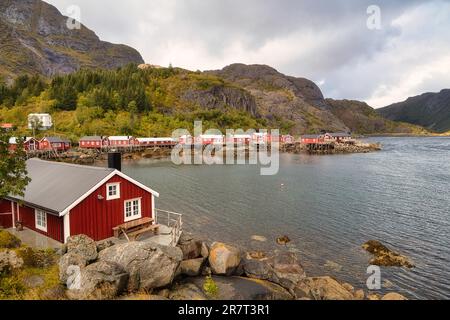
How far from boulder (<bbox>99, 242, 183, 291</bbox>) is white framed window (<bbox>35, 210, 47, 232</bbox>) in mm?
7670

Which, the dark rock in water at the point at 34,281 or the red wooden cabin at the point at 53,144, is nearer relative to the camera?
the dark rock in water at the point at 34,281

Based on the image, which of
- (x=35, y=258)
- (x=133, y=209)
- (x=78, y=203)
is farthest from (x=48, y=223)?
(x=133, y=209)

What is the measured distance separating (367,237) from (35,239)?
2584 cm

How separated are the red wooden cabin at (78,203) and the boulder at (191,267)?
595 cm

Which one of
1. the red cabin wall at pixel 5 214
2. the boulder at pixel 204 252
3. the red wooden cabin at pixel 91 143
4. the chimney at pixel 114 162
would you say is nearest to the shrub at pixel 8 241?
the red cabin wall at pixel 5 214

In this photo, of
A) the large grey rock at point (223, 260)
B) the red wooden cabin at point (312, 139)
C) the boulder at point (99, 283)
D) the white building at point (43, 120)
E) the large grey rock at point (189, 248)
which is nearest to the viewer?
the boulder at point (99, 283)

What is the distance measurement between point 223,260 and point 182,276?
2482 millimetres

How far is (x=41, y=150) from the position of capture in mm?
84312

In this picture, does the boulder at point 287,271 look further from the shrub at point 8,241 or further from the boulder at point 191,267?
the shrub at point 8,241

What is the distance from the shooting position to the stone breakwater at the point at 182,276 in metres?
11.9

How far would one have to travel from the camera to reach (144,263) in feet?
43.2

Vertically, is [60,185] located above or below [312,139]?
below

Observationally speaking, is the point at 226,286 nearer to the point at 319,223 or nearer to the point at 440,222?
the point at 319,223

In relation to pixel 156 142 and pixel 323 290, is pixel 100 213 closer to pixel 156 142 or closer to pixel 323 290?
pixel 323 290
